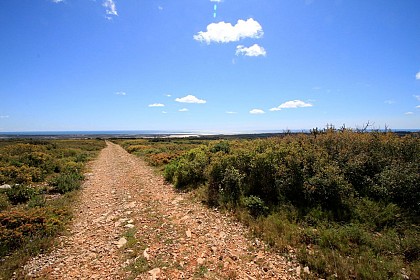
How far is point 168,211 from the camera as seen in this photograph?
8.73 m

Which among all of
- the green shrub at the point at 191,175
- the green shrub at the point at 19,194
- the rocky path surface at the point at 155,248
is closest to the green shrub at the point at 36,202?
the green shrub at the point at 19,194

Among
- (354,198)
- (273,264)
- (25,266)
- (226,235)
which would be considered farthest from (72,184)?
(354,198)

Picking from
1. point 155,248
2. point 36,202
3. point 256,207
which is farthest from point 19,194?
point 256,207

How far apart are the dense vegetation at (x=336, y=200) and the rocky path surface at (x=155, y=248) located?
31.1 inches

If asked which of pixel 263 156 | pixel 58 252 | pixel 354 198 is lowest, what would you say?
pixel 58 252

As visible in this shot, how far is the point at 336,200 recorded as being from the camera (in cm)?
756

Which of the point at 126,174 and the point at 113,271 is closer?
the point at 113,271

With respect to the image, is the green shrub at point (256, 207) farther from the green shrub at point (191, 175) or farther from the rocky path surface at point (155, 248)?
the green shrub at point (191, 175)

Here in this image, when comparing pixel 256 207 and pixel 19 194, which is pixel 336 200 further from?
pixel 19 194

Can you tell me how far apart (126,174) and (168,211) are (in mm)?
8356

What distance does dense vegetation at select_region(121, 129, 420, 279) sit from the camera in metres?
5.37

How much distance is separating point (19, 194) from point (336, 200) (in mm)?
13136

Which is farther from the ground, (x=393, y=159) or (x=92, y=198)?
(x=393, y=159)

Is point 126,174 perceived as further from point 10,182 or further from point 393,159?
point 393,159
